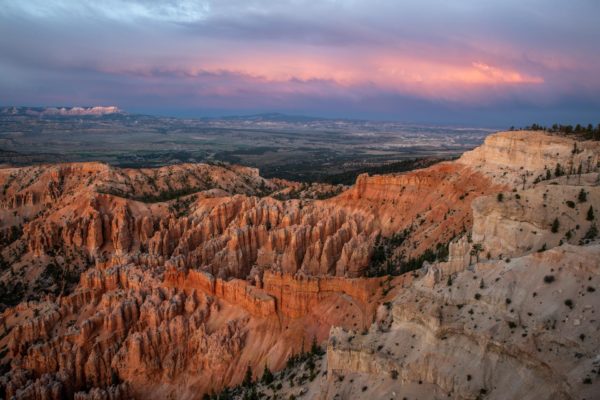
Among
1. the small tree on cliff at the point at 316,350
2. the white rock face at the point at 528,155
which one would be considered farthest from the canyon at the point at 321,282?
the small tree on cliff at the point at 316,350

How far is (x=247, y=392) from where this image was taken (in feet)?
109

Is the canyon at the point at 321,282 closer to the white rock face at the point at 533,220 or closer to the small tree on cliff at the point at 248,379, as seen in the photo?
the white rock face at the point at 533,220

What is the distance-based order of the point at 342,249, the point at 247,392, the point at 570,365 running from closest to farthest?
1. the point at 570,365
2. the point at 247,392
3. the point at 342,249

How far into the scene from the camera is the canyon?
2144cm

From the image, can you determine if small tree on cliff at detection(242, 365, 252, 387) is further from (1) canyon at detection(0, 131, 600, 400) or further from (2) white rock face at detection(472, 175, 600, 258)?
(2) white rock face at detection(472, 175, 600, 258)

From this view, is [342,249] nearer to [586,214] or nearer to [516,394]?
[586,214]

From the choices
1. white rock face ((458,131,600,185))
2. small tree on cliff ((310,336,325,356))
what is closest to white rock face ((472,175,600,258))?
small tree on cliff ((310,336,325,356))

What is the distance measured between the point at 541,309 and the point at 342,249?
110 feet

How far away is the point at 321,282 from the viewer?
138ft

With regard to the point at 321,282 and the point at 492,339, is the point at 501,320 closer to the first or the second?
the point at 492,339

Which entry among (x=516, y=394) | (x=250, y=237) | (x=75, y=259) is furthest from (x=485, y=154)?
(x=75, y=259)

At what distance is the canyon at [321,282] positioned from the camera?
21438 millimetres

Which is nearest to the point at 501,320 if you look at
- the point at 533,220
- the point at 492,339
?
the point at 492,339

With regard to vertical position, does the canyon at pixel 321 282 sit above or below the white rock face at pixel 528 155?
below
